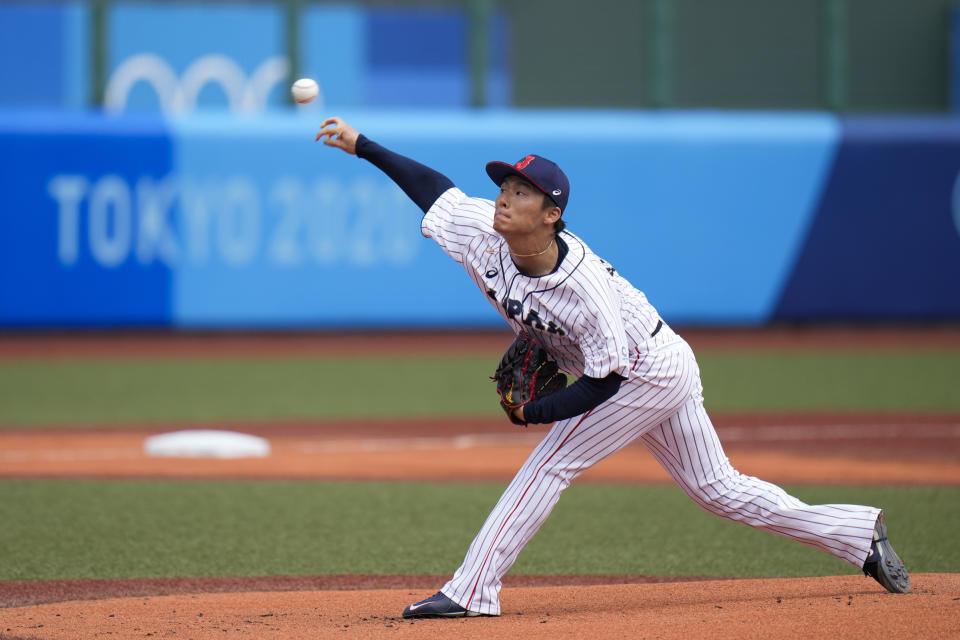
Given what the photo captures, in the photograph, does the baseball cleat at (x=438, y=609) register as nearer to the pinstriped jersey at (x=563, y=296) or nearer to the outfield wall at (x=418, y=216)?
the pinstriped jersey at (x=563, y=296)

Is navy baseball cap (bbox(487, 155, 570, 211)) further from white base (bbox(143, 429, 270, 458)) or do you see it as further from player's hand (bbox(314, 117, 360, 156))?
white base (bbox(143, 429, 270, 458))

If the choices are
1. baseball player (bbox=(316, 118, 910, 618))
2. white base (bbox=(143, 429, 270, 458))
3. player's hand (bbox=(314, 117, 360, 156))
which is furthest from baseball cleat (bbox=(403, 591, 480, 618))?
white base (bbox=(143, 429, 270, 458))

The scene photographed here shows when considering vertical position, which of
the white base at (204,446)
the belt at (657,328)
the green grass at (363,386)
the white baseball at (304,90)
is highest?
the white baseball at (304,90)

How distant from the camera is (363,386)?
460 inches

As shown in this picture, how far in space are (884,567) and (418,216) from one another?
9.70 meters

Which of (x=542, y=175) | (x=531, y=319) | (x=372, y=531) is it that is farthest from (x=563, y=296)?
(x=372, y=531)

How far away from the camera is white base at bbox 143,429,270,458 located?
820 cm

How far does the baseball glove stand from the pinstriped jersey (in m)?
0.06

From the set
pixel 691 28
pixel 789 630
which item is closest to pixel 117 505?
pixel 789 630

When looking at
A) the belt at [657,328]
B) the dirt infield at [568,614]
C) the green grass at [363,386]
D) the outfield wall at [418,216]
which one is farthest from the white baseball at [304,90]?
the outfield wall at [418,216]

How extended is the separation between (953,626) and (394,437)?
5.56 meters

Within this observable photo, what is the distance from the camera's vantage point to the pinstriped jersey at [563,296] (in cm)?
398

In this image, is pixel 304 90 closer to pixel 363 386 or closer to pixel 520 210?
pixel 520 210

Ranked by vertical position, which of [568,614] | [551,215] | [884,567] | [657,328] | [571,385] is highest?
[551,215]
